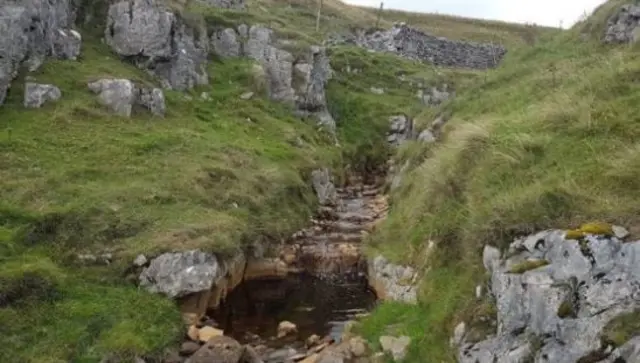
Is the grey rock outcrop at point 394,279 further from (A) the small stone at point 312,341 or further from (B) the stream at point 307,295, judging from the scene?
(A) the small stone at point 312,341

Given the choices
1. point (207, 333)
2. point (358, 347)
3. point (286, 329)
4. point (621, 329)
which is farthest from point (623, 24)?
point (207, 333)

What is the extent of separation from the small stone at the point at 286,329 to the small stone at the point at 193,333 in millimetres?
2668

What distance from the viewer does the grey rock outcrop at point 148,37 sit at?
122 feet

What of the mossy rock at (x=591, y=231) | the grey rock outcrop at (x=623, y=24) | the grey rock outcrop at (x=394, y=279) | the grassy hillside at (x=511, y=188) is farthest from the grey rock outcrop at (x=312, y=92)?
the mossy rock at (x=591, y=231)

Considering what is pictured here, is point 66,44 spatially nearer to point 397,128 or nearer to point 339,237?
point 339,237

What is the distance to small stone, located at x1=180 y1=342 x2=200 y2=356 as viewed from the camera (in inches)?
703

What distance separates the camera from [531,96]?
24.8m

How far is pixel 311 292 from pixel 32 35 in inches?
734

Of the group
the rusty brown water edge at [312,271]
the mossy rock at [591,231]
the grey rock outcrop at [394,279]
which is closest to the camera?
the mossy rock at [591,231]

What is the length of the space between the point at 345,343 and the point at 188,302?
210 inches

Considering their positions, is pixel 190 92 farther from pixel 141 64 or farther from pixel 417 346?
pixel 417 346

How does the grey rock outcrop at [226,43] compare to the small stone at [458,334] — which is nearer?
the small stone at [458,334]

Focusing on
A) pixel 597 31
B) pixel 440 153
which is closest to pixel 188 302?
pixel 440 153

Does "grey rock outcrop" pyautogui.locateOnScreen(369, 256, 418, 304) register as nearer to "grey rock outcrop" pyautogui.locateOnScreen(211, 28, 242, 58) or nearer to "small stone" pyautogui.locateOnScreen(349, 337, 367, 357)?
"small stone" pyautogui.locateOnScreen(349, 337, 367, 357)
